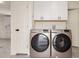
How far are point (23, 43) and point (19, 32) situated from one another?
0.36 metres

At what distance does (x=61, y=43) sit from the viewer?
4230mm

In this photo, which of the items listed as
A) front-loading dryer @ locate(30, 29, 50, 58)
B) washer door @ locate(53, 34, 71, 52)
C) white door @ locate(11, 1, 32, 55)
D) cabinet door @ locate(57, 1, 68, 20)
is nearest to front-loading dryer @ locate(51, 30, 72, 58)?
washer door @ locate(53, 34, 71, 52)

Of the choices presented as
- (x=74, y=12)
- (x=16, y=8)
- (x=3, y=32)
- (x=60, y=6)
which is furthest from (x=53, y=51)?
(x=3, y=32)

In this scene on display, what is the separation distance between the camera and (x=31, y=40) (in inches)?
167

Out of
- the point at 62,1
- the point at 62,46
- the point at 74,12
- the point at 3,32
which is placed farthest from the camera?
the point at 3,32

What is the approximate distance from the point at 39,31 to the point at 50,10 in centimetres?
88

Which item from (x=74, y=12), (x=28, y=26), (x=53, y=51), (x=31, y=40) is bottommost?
(x=53, y=51)

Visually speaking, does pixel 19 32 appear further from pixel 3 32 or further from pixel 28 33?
pixel 3 32

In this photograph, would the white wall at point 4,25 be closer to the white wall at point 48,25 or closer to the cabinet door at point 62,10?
the white wall at point 48,25

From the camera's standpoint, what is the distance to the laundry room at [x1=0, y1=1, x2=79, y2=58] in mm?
4211

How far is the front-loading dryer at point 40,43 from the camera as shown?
4211 mm

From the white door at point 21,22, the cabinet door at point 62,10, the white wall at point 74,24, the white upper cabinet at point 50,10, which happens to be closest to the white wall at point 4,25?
the white wall at point 74,24

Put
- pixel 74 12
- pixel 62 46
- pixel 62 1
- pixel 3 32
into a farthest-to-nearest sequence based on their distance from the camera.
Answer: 1. pixel 3 32
2. pixel 74 12
3. pixel 62 1
4. pixel 62 46

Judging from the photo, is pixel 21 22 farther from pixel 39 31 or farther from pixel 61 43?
pixel 61 43
